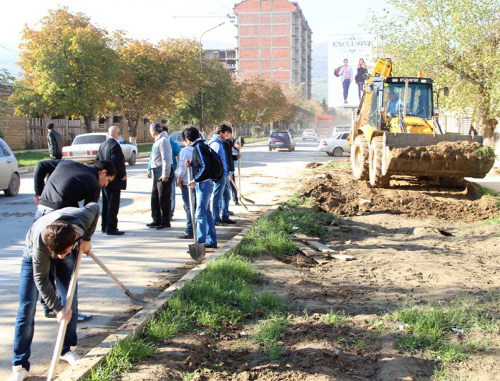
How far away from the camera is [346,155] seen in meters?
36.1

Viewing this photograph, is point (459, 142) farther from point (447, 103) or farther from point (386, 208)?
point (447, 103)

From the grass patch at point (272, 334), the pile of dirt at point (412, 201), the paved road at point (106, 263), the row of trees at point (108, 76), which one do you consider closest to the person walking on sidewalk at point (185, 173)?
the paved road at point (106, 263)

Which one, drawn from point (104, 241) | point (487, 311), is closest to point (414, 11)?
point (104, 241)

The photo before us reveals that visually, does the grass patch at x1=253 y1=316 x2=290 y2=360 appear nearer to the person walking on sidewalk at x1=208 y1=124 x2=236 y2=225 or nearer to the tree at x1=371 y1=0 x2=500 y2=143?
the person walking on sidewalk at x1=208 y1=124 x2=236 y2=225

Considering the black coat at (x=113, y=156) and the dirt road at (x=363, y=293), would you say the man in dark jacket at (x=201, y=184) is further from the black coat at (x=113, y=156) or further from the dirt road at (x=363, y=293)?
the black coat at (x=113, y=156)

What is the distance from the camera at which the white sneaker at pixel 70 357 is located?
13.8 ft

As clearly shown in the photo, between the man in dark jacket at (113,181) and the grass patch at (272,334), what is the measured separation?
504 centimetres

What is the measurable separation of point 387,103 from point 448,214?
202 inches

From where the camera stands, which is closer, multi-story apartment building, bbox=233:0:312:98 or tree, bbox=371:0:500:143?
tree, bbox=371:0:500:143

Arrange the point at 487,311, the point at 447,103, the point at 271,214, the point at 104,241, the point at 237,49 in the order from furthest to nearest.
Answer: the point at 237,49, the point at 447,103, the point at 271,214, the point at 104,241, the point at 487,311

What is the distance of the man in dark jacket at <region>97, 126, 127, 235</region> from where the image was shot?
368 inches

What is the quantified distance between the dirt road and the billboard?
112 ft

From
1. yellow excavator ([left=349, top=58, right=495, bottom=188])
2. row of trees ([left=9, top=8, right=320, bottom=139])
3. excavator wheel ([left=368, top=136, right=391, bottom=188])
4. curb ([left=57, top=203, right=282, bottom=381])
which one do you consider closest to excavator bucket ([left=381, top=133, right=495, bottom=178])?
yellow excavator ([left=349, top=58, right=495, bottom=188])

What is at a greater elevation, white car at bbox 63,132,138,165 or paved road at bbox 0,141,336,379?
white car at bbox 63,132,138,165
